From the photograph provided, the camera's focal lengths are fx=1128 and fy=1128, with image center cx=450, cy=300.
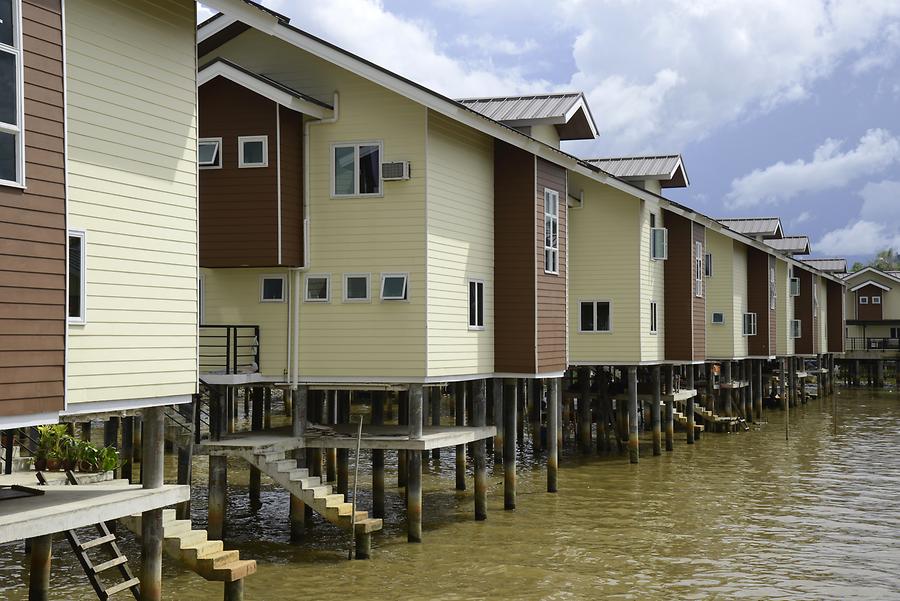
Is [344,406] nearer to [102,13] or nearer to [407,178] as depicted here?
[407,178]

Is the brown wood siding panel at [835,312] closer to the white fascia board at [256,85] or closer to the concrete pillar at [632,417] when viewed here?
the concrete pillar at [632,417]

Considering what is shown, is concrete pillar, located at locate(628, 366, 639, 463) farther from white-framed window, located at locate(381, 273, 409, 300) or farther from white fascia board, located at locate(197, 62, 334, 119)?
white fascia board, located at locate(197, 62, 334, 119)

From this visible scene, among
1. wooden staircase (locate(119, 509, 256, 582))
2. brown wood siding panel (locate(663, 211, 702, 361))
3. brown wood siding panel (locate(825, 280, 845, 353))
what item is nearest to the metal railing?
wooden staircase (locate(119, 509, 256, 582))

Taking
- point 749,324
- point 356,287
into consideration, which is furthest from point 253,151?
point 749,324

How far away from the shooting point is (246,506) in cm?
2748

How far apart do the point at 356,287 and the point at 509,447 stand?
6307 mm

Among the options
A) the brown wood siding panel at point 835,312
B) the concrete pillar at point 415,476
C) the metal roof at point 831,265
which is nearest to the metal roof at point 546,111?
the concrete pillar at point 415,476

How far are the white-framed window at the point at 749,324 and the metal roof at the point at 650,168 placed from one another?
11.7m

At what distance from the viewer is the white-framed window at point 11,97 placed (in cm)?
1167

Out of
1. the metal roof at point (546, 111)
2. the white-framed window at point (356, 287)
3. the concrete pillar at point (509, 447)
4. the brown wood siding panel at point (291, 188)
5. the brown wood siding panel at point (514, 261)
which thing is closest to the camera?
the brown wood siding panel at point (291, 188)

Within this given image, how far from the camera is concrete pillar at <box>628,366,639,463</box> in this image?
36.1 metres

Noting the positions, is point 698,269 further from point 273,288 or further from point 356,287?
point 273,288

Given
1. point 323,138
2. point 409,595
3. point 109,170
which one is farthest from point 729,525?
point 109,170

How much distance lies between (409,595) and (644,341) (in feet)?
60.8
